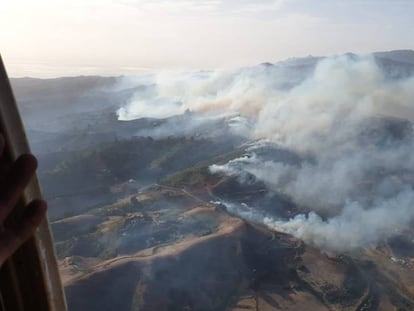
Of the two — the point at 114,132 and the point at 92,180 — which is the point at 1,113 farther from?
the point at 114,132

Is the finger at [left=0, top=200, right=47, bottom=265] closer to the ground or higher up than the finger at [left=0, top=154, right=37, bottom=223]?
closer to the ground

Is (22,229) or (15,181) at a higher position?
(15,181)

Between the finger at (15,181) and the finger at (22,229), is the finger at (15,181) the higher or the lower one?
the higher one

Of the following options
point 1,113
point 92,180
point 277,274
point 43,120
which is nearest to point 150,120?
point 43,120
